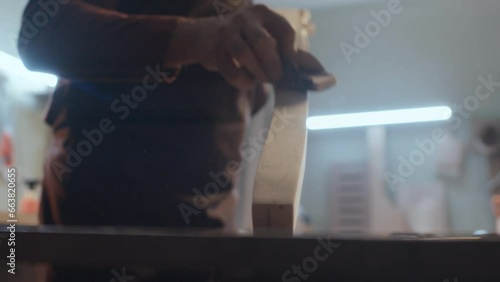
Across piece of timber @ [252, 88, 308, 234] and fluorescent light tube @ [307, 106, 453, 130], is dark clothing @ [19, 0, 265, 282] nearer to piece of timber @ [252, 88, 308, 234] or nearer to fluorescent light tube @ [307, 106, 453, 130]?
piece of timber @ [252, 88, 308, 234]

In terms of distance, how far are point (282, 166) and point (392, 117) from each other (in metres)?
0.30

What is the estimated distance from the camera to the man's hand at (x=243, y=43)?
0.48m

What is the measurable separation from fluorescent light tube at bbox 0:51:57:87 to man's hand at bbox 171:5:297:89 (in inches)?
6.1

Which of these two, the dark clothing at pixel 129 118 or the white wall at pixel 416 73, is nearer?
the dark clothing at pixel 129 118

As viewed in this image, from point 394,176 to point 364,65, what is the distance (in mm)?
161

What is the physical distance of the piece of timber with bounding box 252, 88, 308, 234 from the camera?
0.43 m

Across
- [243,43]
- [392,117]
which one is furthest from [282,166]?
[392,117]

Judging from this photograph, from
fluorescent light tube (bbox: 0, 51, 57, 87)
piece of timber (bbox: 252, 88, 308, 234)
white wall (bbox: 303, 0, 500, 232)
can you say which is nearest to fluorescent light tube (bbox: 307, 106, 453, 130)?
white wall (bbox: 303, 0, 500, 232)

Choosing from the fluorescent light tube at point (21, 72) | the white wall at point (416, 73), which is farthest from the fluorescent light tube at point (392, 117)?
the fluorescent light tube at point (21, 72)

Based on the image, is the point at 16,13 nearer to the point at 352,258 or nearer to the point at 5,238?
the point at 5,238

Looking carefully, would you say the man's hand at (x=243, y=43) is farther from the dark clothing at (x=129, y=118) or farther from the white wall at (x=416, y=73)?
the white wall at (x=416, y=73)

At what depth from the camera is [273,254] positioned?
0.97ft

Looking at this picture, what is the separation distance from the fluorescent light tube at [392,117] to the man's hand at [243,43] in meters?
0.20

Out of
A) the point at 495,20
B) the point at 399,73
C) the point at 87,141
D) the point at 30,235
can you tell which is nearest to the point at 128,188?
the point at 87,141
